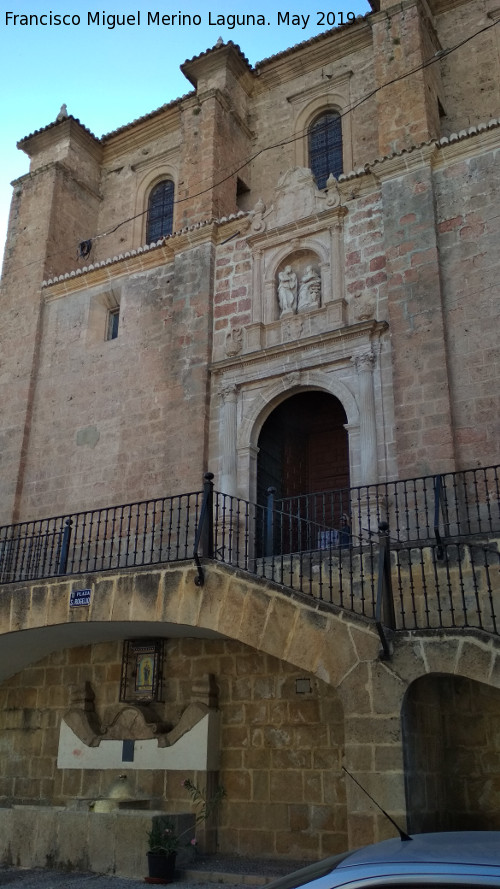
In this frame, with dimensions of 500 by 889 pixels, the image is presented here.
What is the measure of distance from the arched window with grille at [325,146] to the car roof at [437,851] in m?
14.2

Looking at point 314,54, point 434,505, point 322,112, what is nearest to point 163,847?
point 434,505

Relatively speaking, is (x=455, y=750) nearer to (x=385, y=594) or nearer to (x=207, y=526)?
(x=385, y=594)

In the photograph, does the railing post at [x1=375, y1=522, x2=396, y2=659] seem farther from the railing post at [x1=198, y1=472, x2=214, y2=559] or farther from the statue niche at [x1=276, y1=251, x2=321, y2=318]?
the statue niche at [x1=276, y1=251, x2=321, y2=318]

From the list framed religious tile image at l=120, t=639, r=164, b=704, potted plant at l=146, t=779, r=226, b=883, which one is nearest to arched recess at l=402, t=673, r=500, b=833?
potted plant at l=146, t=779, r=226, b=883

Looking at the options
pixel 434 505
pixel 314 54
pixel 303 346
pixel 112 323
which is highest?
pixel 314 54

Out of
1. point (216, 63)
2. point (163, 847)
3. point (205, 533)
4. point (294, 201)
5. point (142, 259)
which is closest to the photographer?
point (163, 847)

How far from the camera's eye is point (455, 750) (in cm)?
833

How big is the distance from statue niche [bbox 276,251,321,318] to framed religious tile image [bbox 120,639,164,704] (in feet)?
19.4

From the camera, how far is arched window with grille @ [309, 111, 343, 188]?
1551 cm

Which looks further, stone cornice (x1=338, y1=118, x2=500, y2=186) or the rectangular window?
the rectangular window

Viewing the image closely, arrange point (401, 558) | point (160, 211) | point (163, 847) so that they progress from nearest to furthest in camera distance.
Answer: point (163, 847) < point (401, 558) < point (160, 211)

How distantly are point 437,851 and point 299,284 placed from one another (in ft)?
37.8

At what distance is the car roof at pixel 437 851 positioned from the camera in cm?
238

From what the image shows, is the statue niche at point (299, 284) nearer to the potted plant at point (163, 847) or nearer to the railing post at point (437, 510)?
the railing post at point (437, 510)
